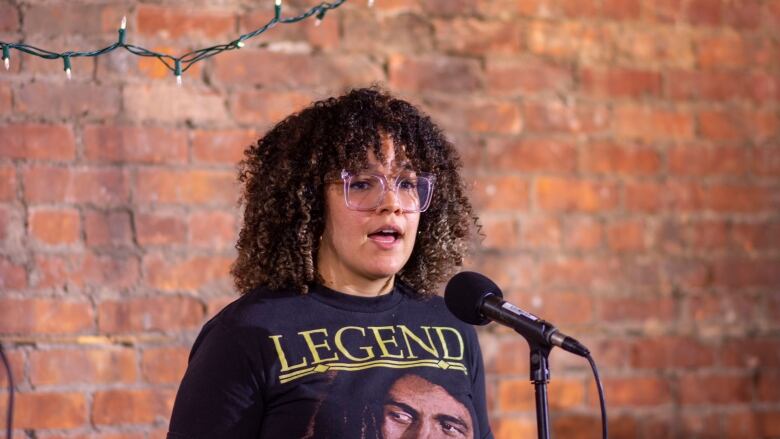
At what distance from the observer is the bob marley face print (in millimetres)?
1713

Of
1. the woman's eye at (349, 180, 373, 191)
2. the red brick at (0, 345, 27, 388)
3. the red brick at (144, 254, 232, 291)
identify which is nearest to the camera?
the woman's eye at (349, 180, 373, 191)

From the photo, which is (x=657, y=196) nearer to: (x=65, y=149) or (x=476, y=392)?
(x=476, y=392)

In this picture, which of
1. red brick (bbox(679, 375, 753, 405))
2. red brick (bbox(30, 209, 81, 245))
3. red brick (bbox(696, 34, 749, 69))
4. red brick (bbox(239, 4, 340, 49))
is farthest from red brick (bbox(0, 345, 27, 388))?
red brick (bbox(696, 34, 749, 69))

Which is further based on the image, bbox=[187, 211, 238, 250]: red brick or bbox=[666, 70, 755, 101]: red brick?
bbox=[666, 70, 755, 101]: red brick

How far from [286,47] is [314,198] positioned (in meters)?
0.73

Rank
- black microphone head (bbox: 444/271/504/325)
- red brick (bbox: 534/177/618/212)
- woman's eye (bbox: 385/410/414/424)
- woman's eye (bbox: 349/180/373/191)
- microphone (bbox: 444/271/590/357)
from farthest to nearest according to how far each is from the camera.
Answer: red brick (bbox: 534/177/618/212), woman's eye (bbox: 349/180/373/191), woman's eye (bbox: 385/410/414/424), black microphone head (bbox: 444/271/504/325), microphone (bbox: 444/271/590/357)

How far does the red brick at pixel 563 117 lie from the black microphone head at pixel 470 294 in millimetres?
1110

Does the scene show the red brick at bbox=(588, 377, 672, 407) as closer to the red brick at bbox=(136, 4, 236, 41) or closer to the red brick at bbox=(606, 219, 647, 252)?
the red brick at bbox=(606, 219, 647, 252)

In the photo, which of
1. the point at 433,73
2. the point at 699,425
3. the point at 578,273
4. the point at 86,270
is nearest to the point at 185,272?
the point at 86,270

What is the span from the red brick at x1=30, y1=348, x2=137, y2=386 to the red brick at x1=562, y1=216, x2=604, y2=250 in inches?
44.0

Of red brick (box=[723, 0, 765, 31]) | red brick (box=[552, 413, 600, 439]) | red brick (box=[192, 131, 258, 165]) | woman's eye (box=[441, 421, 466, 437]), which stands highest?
red brick (box=[723, 0, 765, 31])

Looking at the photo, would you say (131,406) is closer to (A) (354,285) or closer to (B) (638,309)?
(A) (354,285)

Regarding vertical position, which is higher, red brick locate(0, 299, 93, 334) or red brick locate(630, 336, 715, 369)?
red brick locate(0, 299, 93, 334)

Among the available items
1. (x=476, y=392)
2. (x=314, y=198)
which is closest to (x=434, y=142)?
(x=314, y=198)
